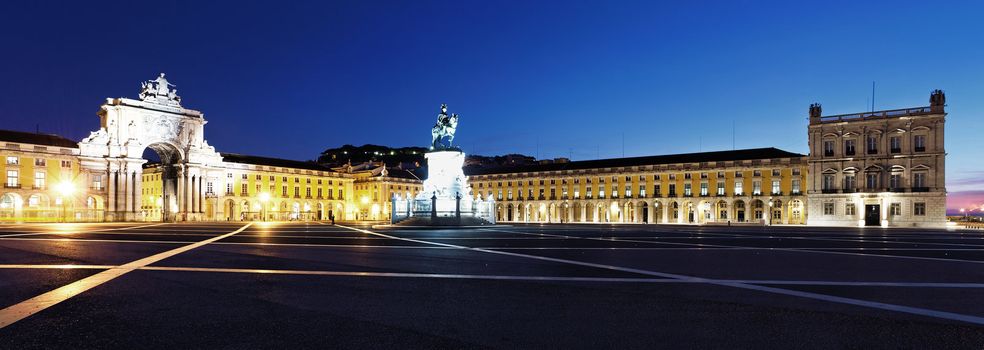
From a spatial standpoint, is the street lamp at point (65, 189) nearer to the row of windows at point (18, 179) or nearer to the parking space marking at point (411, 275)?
the row of windows at point (18, 179)

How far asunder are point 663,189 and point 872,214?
29826 mm

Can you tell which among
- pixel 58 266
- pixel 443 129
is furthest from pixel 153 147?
pixel 58 266

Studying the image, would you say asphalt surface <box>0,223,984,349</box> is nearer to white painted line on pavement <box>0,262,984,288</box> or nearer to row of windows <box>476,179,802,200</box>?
white painted line on pavement <box>0,262,984,288</box>

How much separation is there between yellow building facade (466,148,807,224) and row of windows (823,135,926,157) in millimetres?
6018

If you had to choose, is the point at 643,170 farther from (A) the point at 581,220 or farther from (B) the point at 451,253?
(B) the point at 451,253

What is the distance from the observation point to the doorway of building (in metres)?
71.9

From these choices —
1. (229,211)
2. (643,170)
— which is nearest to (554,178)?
(643,170)

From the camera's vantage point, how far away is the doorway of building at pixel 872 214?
236ft

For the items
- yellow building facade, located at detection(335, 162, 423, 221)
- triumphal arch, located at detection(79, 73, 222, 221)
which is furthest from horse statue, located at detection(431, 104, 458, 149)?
yellow building facade, located at detection(335, 162, 423, 221)

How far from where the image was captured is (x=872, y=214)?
72.5m

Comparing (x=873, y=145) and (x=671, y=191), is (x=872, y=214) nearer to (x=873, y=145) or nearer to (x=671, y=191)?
(x=873, y=145)

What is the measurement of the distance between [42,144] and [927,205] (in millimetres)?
102738

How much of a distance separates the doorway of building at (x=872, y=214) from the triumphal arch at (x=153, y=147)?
82589mm

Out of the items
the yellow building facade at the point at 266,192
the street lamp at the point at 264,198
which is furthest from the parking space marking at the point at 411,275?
the street lamp at the point at 264,198
